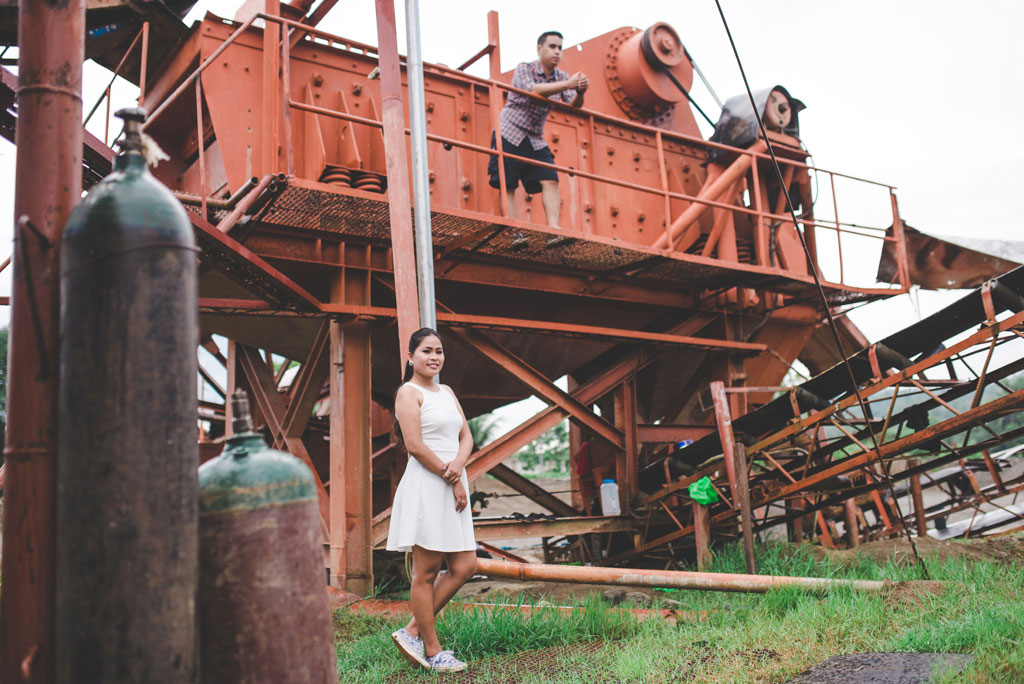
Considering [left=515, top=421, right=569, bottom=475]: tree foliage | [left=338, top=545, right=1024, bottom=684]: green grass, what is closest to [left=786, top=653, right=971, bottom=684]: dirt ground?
[left=338, top=545, right=1024, bottom=684]: green grass

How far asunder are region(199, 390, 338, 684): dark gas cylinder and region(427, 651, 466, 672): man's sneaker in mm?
2259

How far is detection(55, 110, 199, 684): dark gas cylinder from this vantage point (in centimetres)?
167

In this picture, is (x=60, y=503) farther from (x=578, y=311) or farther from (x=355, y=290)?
(x=578, y=311)

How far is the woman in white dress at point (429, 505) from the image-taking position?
161 inches

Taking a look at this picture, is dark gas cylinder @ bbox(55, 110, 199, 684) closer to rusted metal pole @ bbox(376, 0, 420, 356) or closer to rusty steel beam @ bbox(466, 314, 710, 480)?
rusted metal pole @ bbox(376, 0, 420, 356)

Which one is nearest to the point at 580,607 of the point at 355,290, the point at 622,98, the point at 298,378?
the point at 355,290

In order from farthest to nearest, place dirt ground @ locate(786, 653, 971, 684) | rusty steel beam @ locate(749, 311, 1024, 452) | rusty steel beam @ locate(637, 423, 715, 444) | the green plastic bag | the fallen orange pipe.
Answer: rusty steel beam @ locate(637, 423, 715, 444) → the green plastic bag → rusty steel beam @ locate(749, 311, 1024, 452) → the fallen orange pipe → dirt ground @ locate(786, 653, 971, 684)

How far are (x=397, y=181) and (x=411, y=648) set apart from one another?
2.90 meters

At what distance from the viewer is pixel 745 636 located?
449 centimetres

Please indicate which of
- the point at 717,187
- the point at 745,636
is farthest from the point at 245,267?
the point at 717,187

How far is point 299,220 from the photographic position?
718cm

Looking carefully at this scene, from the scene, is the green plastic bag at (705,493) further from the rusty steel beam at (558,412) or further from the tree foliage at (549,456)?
the tree foliage at (549,456)

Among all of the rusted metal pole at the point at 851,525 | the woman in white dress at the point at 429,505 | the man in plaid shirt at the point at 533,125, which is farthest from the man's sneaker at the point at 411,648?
the rusted metal pole at the point at 851,525

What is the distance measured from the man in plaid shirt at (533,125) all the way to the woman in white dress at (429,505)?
13.1 ft
